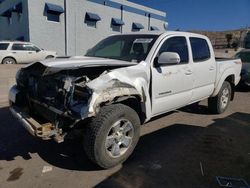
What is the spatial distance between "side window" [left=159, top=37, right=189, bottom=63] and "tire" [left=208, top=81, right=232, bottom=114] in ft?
6.02

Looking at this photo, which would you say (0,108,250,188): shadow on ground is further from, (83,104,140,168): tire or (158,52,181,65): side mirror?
(158,52,181,65): side mirror

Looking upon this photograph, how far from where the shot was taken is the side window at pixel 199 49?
5.32 metres

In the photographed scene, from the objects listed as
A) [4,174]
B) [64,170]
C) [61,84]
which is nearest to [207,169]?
[64,170]

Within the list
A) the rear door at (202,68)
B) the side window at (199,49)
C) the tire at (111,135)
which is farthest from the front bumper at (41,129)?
the side window at (199,49)

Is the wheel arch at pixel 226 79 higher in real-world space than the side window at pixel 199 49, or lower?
lower

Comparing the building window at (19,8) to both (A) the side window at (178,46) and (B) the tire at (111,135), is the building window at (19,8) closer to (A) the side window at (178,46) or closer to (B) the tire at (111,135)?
(A) the side window at (178,46)

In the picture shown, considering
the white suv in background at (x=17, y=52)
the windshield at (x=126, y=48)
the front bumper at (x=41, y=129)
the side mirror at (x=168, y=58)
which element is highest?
the white suv in background at (x=17, y=52)

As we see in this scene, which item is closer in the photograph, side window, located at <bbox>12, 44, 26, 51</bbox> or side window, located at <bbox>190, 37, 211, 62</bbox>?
side window, located at <bbox>190, 37, 211, 62</bbox>

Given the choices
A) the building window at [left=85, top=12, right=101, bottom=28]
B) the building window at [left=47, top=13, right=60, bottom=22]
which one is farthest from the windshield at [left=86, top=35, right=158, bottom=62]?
the building window at [left=85, top=12, right=101, bottom=28]

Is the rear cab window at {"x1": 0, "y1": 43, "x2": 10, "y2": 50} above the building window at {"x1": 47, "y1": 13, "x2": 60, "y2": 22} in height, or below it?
below

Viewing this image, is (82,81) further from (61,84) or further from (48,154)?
→ (48,154)

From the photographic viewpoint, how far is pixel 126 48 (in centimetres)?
480

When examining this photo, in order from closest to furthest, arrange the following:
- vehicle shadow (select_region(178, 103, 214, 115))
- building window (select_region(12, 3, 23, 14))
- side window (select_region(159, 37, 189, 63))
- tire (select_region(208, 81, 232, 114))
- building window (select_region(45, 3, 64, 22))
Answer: side window (select_region(159, 37, 189, 63))
tire (select_region(208, 81, 232, 114))
vehicle shadow (select_region(178, 103, 214, 115))
building window (select_region(45, 3, 64, 22))
building window (select_region(12, 3, 23, 14))

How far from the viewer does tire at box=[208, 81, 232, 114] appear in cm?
636
